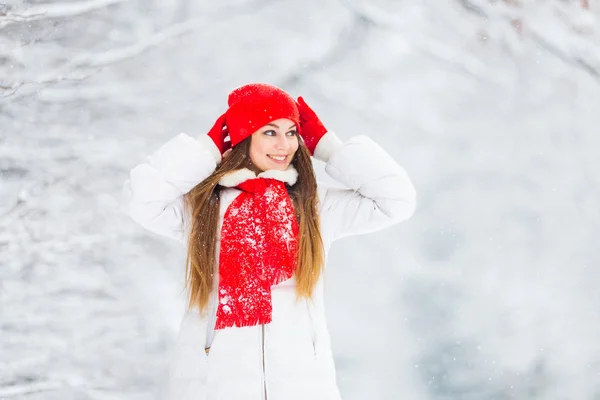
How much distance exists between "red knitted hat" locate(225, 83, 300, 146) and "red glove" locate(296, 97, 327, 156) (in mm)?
35

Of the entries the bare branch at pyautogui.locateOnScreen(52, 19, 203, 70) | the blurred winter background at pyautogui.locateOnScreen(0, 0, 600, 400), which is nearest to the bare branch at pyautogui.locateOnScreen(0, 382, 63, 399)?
the blurred winter background at pyautogui.locateOnScreen(0, 0, 600, 400)

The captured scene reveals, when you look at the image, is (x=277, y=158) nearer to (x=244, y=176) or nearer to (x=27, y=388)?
(x=244, y=176)

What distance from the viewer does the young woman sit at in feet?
5.02

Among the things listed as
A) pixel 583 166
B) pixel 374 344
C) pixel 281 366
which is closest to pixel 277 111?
pixel 281 366

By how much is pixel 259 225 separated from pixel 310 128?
12.2 inches

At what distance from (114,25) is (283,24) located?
31.0 inches

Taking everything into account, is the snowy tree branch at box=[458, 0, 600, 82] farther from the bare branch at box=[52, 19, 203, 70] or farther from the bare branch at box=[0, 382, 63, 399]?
the bare branch at box=[0, 382, 63, 399]

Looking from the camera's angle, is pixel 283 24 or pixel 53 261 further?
pixel 283 24

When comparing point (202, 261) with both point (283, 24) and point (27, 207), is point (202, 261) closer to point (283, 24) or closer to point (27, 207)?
point (27, 207)

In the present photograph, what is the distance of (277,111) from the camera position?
167 cm

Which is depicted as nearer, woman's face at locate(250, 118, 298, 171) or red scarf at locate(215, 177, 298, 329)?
red scarf at locate(215, 177, 298, 329)

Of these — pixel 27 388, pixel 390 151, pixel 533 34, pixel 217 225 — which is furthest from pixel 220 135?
pixel 533 34

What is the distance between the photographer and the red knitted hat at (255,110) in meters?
1.66

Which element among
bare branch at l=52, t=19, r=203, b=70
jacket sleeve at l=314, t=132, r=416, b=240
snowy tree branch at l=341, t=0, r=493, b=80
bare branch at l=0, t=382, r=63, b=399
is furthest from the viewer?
snowy tree branch at l=341, t=0, r=493, b=80
